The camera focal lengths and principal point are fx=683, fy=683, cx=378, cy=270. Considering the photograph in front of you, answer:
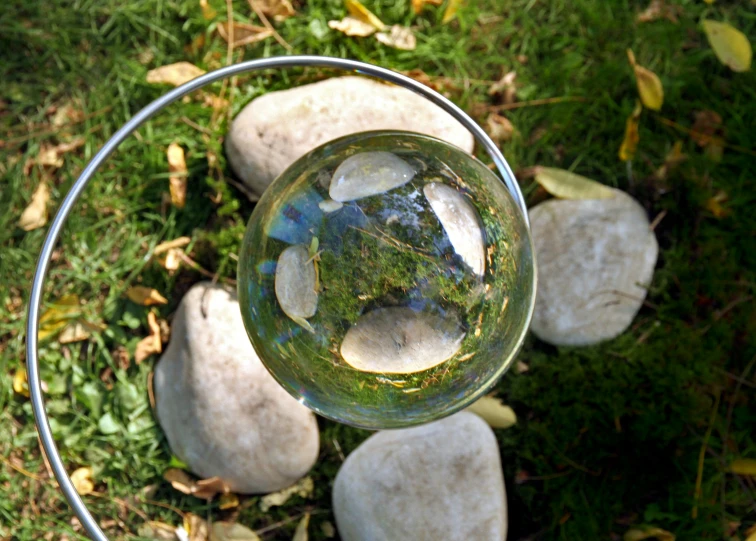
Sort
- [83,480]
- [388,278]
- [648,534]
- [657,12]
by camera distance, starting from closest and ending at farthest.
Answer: [388,278], [648,534], [83,480], [657,12]

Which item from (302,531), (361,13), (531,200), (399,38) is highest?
(361,13)

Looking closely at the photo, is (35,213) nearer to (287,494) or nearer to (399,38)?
(287,494)

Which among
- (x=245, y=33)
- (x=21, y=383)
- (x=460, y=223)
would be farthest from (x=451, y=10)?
(x=21, y=383)

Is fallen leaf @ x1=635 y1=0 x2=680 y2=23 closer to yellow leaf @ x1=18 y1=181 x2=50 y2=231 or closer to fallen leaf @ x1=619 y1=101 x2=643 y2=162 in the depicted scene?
fallen leaf @ x1=619 y1=101 x2=643 y2=162

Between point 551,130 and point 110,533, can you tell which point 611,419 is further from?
point 110,533

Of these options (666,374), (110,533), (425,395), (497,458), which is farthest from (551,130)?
(110,533)

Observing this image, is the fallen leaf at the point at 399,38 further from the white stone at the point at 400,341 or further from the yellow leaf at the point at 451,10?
the white stone at the point at 400,341

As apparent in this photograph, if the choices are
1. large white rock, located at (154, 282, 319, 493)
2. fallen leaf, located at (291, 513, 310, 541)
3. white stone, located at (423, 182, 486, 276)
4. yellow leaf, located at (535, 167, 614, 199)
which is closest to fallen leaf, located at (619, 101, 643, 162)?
yellow leaf, located at (535, 167, 614, 199)
